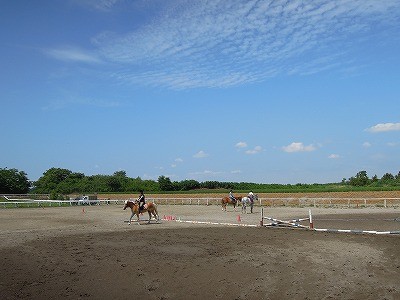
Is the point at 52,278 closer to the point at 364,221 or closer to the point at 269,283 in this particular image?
the point at 269,283

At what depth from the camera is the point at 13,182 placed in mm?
100312

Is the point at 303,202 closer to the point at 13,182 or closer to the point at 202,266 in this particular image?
the point at 202,266

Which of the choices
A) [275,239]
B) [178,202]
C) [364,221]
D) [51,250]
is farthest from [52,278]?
[178,202]

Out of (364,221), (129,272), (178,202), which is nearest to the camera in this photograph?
(129,272)

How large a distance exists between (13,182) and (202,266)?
327 feet

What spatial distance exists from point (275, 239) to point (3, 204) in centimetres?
4378

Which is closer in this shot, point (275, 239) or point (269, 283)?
point (269, 283)

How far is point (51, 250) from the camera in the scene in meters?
14.9

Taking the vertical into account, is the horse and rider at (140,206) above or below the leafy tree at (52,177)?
below

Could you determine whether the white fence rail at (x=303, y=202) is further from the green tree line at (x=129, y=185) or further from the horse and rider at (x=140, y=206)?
the green tree line at (x=129, y=185)

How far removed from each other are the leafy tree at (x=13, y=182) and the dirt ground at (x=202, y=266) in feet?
285

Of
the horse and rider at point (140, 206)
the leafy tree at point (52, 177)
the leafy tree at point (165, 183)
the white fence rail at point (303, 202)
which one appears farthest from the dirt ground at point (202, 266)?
the leafy tree at point (52, 177)

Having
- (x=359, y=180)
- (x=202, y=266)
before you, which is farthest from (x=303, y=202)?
(x=359, y=180)

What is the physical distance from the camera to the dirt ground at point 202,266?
9656mm
